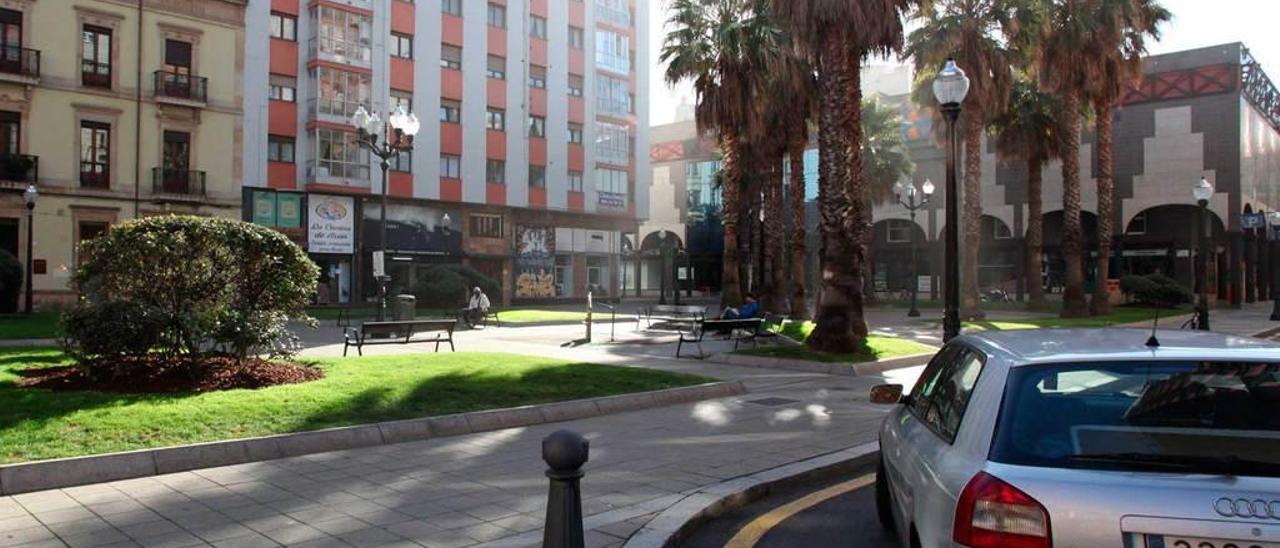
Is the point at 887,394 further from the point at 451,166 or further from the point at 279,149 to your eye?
the point at 451,166

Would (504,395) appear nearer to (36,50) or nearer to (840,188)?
(840,188)

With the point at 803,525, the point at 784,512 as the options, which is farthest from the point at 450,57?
the point at 803,525

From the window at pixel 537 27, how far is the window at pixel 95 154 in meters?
23.3

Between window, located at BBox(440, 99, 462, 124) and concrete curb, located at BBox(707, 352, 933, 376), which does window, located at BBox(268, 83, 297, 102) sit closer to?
window, located at BBox(440, 99, 462, 124)

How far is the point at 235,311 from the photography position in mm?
10555

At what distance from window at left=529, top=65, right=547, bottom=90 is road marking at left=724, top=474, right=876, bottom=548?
45.7m

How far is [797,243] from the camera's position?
27.0 m

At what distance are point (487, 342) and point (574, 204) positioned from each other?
32772 millimetres

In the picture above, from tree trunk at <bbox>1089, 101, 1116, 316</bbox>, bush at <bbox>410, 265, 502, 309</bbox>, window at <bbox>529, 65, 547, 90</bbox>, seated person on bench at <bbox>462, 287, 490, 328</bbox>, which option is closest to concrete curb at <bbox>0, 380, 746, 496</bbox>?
seated person on bench at <bbox>462, 287, 490, 328</bbox>

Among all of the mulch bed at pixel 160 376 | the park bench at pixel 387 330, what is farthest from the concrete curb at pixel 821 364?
the mulch bed at pixel 160 376

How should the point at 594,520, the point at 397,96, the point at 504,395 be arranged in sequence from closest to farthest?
the point at 594,520, the point at 504,395, the point at 397,96

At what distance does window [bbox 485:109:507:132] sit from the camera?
158 feet

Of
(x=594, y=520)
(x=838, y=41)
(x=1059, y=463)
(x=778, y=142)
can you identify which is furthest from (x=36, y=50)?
(x=1059, y=463)

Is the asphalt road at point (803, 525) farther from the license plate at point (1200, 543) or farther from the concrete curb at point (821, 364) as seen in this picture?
the concrete curb at point (821, 364)
